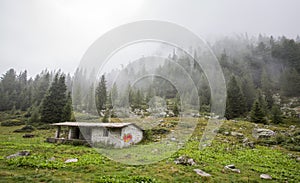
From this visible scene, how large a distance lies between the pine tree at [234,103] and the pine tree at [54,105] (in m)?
33.1

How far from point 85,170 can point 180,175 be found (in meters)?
4.67

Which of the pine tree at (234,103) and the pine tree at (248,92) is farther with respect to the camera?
the pine tree at (248,92)

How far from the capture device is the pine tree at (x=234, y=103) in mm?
38656

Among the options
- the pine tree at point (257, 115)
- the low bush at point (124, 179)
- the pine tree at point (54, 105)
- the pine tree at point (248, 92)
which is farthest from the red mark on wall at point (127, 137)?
the pine tree at point (248, 92)

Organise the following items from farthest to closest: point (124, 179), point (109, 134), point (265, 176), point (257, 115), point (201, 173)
Answer: point (257, 115)
point (109, 134)
point (265, 176)
point (201, 173)
point (124, 179)

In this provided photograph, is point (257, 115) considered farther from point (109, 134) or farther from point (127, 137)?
point (109, 134)

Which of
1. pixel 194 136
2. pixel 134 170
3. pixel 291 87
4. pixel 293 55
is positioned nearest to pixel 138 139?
pixel 194 136

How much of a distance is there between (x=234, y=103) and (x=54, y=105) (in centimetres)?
3725

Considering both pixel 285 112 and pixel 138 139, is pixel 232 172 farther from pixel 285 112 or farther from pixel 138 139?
pixel 285 112

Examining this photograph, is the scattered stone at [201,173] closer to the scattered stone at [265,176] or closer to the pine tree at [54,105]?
the scattered stone at [265,176]

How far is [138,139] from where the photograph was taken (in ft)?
67.6

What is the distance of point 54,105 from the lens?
34375mm

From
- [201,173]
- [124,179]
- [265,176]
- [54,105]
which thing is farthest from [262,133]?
[54,105]

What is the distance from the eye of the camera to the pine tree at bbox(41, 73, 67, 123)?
33.4 metres
